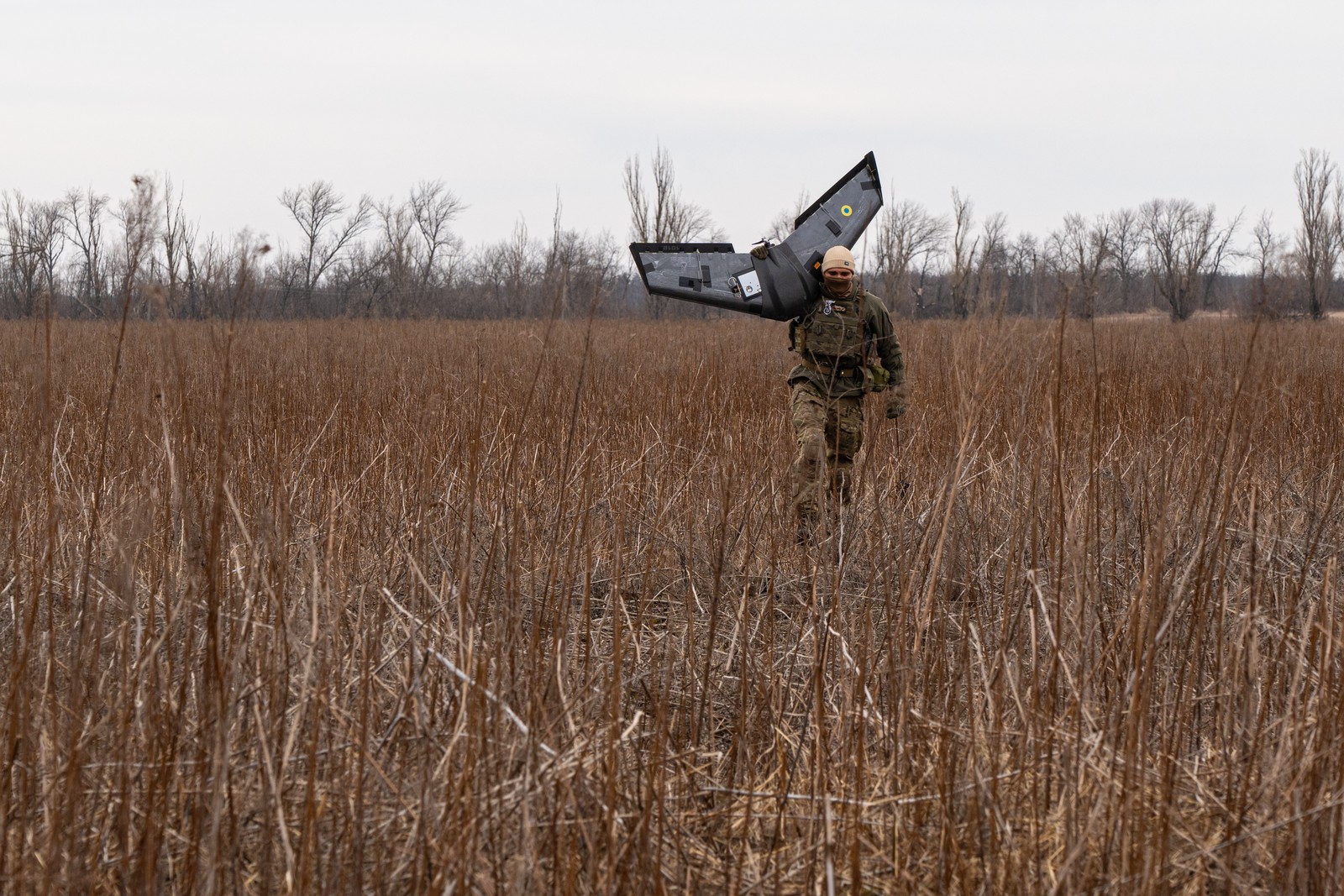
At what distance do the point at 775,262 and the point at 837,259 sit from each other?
24 centimetres

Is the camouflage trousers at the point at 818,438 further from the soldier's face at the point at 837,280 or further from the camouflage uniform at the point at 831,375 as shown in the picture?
the soldier's face at the point at 837,280

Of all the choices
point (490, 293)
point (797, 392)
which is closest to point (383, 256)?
point (490, 293)

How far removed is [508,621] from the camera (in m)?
1.68

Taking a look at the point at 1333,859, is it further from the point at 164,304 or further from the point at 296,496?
the point at 296,496

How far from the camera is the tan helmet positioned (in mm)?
3738

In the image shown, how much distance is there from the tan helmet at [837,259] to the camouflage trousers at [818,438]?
490mm

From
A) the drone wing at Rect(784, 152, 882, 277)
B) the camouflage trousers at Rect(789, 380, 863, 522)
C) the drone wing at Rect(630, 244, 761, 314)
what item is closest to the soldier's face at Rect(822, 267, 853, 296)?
the drone wing at Rect(784, 152, 882, 277)

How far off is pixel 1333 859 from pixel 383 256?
34.1m

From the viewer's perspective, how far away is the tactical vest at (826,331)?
3.80 meters

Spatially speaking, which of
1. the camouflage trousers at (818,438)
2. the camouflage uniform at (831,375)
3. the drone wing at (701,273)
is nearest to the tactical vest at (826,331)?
the camouflage uniform at (831,375)

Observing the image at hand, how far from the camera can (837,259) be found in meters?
3.74

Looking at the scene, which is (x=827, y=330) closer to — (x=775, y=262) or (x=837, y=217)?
(x=775, y=262)

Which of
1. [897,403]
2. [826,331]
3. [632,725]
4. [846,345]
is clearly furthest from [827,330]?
[632,725]

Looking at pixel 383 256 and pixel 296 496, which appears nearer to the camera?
pixel 296 496
